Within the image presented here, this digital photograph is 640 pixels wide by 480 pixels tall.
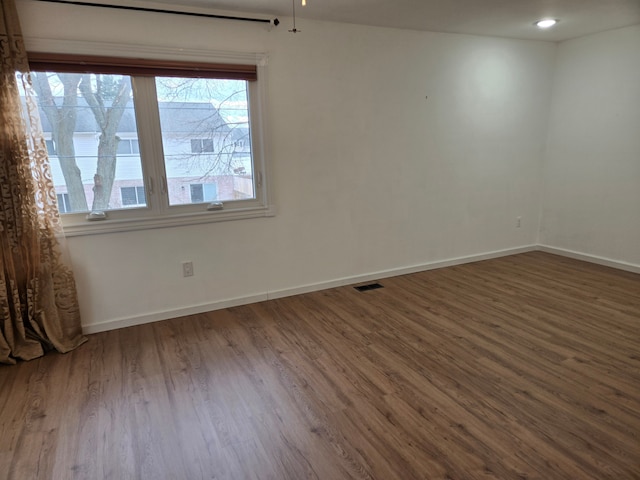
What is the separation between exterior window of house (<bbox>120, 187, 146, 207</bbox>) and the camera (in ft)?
9.61

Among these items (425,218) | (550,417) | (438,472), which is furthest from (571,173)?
(438,472)

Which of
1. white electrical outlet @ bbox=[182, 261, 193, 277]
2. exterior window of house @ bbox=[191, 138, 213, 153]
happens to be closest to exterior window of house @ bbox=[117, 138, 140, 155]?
exterior window of house @ bbox=[191, 138, 213, 153]

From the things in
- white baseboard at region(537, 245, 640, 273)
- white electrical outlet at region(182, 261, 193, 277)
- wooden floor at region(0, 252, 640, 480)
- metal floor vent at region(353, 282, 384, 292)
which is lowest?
wooden floor at region(0, 252, 640, 480)

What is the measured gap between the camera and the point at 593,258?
4.41 m

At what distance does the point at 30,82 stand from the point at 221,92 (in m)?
1.23

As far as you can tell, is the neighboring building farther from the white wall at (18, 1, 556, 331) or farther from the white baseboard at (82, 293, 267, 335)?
the white baseboard at (82, 293, 267, 335)

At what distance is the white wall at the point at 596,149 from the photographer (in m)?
3.95

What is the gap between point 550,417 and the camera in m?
1.96

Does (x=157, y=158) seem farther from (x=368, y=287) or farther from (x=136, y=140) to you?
(x=368, y=287)

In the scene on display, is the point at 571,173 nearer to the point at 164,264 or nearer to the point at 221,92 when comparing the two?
the point at 221,92

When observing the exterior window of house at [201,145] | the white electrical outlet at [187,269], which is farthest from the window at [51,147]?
the white electrical outlet at [187,269]

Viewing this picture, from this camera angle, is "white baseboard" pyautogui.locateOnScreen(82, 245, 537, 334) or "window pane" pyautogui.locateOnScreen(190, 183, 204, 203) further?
"window pane" pyautogui.locateOnScreen(190, 183, 204, 203)

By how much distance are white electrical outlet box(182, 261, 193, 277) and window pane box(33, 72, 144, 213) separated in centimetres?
66

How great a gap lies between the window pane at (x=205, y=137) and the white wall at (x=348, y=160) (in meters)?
0.25
